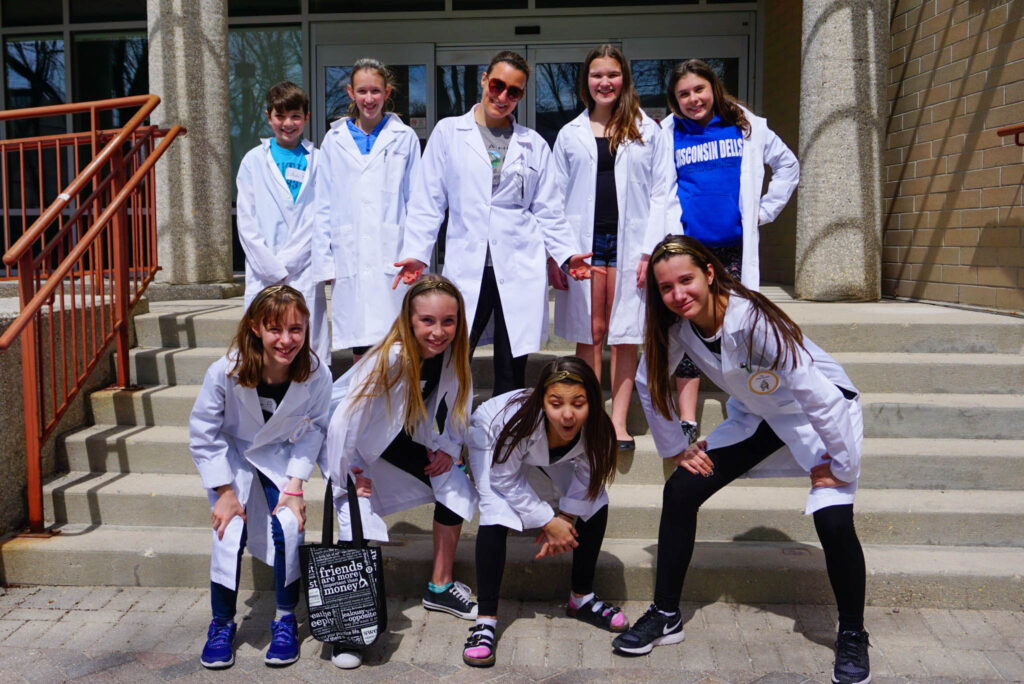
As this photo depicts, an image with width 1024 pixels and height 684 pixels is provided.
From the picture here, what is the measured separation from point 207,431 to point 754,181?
2.55 meters

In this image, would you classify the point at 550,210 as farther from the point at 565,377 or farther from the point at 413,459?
the point at 413,459

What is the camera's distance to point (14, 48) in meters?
10.2

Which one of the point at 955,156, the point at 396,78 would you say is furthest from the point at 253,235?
the point at 396,78

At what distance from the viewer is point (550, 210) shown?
4004 mm

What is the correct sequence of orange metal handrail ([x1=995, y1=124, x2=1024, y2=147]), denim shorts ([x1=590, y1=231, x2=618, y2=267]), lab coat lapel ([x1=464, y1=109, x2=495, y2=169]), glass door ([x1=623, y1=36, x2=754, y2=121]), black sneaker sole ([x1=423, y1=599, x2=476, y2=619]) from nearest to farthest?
black sneaker sole ([x1=423, y1=599, x2=476, y2=619]) → lab coat lapel ([x1=464, y1=109, x2=495, y2=169]) → denim shorts ([x1=590, y1=231, x2=618, y2=267]) → orange metal handrail ([x1=995, y1=124, x2=1024, y2=147]) → glass door ([x1=623, y1=36, x2=754, y2=121])

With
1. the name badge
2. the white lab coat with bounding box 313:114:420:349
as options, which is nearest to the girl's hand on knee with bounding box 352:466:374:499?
the white lab coat with bounding box 313:114:420:349

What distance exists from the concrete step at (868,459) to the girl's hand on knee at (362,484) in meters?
1.31

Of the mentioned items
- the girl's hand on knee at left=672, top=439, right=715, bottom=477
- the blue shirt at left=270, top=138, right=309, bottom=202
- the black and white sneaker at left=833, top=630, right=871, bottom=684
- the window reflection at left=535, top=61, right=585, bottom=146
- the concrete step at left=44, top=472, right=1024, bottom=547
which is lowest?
the black and white sneaker at left=833, top=630, right=871, bottom=684

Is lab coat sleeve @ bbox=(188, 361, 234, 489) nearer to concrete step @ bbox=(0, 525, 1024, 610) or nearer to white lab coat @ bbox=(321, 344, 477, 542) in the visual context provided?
white lab coat @ bbox=(321, 344, 477, 542)

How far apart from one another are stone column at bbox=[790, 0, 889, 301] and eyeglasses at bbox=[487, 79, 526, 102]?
3.30m

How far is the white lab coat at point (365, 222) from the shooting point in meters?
4.22

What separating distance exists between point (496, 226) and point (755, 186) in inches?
46.6

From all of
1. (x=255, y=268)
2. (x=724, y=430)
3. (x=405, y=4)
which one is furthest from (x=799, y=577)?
(x=405, y=4)

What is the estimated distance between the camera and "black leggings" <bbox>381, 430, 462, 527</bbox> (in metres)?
3.47
